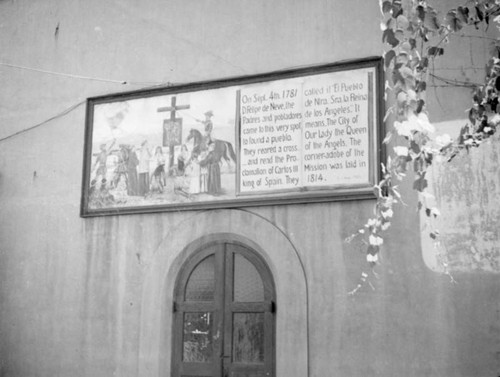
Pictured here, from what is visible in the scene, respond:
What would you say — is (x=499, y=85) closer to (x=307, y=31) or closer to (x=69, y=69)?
(x=307, y=31)

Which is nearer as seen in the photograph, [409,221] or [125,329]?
[409,221]

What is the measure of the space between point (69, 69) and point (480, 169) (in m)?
5.60

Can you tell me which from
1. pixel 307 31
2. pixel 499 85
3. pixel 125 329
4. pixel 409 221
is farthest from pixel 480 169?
pixel 125 329

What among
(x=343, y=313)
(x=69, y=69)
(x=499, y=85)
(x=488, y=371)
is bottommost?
(x=488, y=371)

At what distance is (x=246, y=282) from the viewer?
8.40 metres

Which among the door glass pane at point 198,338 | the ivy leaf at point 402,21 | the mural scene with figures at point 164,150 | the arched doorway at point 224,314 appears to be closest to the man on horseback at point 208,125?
the mural scene with figures at point 164,150

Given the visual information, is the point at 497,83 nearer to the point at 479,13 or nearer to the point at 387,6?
the point at 479,13

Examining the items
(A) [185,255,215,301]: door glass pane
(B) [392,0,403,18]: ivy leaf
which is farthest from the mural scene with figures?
(B) [392,0,403,18]: ivy leaf

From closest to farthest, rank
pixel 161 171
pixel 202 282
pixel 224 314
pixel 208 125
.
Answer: pixel 224 314, pixel 202 282, pixel 208 125, pixel 161 171

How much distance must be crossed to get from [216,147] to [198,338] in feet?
7.38

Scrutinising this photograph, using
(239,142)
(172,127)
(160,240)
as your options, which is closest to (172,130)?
(172,127)

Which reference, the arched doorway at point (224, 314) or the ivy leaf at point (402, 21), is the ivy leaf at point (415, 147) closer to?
the ivy leaf at point (402, 21)

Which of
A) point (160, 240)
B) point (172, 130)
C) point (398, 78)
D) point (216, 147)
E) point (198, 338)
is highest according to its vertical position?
point (172, 130)

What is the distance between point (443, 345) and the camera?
7.44 meters
